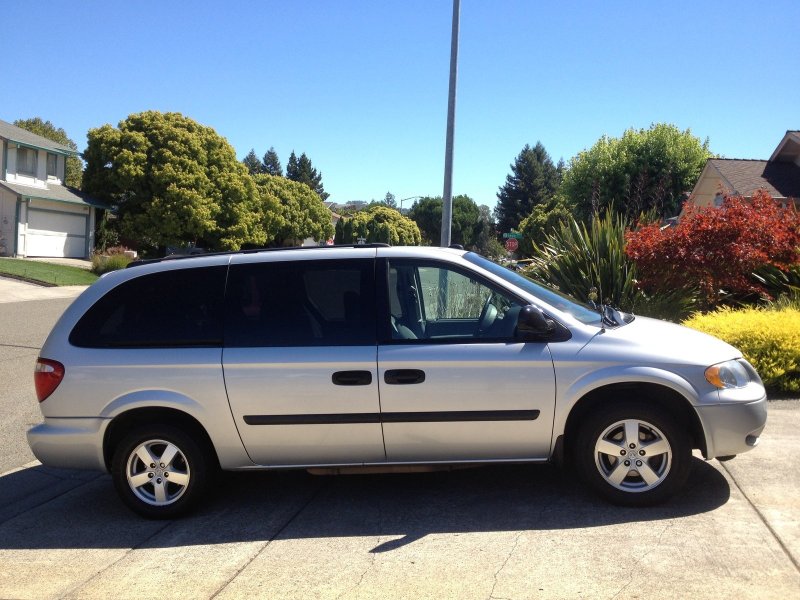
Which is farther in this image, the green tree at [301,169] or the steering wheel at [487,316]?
the green tree at [301,169]

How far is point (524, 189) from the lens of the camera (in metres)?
92.1

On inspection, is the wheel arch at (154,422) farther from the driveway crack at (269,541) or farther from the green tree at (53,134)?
the green tree at (53,134)

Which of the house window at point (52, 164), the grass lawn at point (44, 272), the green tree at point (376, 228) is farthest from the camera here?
the green tree at point (376, 228)

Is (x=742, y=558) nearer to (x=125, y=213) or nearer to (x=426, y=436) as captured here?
(x=426, y=436)

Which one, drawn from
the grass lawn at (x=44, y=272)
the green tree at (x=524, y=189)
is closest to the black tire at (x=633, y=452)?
the grass lawn at (x=44, y=272)

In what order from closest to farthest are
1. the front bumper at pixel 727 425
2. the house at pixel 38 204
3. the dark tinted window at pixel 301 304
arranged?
the front bumper at pixel 727 425, the dark tinted window at pixel 301 304, the house at pixel 38 204

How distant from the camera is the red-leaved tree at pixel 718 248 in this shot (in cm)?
1013

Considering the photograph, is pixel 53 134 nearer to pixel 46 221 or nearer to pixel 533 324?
pixel 46 221

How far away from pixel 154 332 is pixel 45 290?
79.0 ft

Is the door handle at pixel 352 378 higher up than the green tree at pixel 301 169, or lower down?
lower down

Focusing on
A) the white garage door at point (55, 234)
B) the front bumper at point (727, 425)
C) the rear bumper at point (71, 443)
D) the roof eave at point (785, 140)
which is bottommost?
the rear bumper at point (71, 443)

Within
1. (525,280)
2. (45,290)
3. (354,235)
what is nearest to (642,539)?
(525,280)

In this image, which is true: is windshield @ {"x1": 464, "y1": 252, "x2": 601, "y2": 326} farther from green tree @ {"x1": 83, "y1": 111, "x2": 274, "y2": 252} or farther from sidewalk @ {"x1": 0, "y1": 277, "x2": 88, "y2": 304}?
green tree @ {"x1": 83, "y1": 111, "x2": 274, "y2": 252}

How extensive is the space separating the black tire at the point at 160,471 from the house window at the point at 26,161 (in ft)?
129
